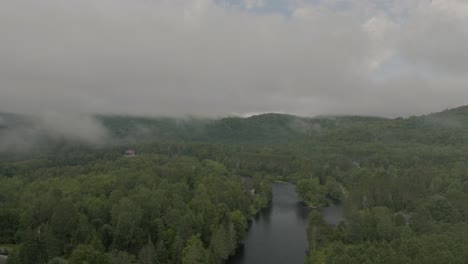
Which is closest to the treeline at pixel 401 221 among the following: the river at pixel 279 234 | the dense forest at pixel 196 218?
the dense forest at pixel 196 218

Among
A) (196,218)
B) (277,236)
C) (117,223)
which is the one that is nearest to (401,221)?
(277,236)

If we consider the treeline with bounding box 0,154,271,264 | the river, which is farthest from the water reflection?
the treeline with bounding box 0,154,271,264

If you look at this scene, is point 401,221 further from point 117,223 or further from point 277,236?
point 117,223

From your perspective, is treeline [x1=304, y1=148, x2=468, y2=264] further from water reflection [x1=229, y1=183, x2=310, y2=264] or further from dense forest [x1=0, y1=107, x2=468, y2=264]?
water reflection [x1=229, y1=183, x2=310, y2=264]

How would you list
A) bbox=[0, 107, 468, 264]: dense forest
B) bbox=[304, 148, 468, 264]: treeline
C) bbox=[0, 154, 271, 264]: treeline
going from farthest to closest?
bbox=[0, 154, 271, 264]: treeline → bbox=[0, 107, 468, 264]: dense forest → bbox=[304, 148, 468, 264]: treeline

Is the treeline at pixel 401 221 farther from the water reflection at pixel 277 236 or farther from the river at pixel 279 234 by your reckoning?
the water reflection at pixel 277 236

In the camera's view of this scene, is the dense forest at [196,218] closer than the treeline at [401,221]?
No

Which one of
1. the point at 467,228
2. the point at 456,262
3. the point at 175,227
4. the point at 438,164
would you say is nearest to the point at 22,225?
the point at 175,227

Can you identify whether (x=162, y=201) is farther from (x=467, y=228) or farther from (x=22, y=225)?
(x=467, y=228)
